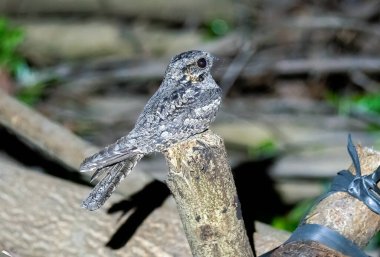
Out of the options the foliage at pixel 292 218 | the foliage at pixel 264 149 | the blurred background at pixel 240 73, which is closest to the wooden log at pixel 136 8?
the blurred background at pixel 240 73

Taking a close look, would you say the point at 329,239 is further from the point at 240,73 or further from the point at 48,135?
the point at 240,73

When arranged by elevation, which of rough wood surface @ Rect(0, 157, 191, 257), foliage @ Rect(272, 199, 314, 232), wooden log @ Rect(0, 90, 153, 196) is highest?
wooden log @ Rect(0, 90, 153, 196)

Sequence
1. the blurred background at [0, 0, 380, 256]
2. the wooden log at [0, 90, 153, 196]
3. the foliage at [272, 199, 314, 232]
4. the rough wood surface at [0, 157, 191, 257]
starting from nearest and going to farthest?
the rough wood surface at [0, 157, 191, 257], the wooden log at [0, 90, 153, 196], the foliage at [272, 199, 314, 232], the blurred background at [0, 0, 380, 256]

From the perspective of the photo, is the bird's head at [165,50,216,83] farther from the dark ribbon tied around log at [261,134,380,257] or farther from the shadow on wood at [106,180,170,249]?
the shadow on wood at [106,180,170,249]

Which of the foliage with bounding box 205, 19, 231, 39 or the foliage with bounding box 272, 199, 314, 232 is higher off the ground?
the foliage with bounding box 205, 19, 231, 39

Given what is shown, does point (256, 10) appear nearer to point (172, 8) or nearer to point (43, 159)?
point (172, 8)

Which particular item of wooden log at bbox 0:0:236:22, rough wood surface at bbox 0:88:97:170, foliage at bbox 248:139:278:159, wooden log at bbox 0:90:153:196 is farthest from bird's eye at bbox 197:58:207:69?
wooden log at bbox 0:0:236:22

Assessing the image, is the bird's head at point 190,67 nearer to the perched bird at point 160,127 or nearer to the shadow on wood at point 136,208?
the perched bird at point 160,127
